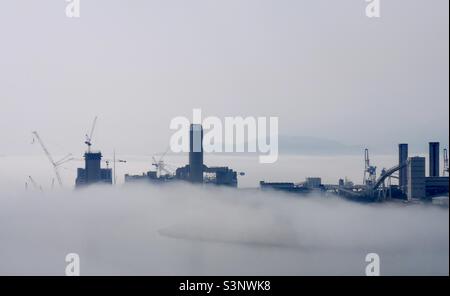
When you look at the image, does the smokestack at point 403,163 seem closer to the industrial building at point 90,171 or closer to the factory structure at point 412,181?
the factory structure at point 412,181

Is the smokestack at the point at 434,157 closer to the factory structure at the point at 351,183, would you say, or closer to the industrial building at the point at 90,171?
the factory structure at the point at 351,183

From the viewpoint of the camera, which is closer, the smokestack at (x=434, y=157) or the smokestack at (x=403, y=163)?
the smokestack at (x=434, y=157)

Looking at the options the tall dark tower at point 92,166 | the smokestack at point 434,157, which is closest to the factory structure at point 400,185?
the smokestack at point 434,157

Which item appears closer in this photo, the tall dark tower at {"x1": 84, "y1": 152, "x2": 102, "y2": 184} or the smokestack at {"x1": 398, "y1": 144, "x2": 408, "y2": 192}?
the smokestack at {"x1": 398, "y1": 144, "x2": 408, "y2": 192}

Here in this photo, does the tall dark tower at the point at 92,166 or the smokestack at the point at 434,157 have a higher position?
the smokestack at the point at 434,157

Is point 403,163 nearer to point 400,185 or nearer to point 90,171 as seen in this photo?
point 400,185

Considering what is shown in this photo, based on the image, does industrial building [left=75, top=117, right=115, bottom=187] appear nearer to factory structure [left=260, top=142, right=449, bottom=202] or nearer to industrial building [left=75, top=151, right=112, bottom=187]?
industrial building [left=75, top=151, right=112, bottom=187]

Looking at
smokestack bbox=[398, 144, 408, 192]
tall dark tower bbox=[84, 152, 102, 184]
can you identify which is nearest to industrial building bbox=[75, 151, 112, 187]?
tall dark tower bbox=[84, 152, 102, 184]

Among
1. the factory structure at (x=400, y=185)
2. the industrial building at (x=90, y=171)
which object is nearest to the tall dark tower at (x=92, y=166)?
the industrial building at (x=90, y=171)

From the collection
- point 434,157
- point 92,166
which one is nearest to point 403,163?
point 434,157
